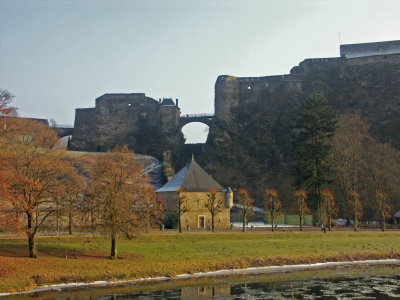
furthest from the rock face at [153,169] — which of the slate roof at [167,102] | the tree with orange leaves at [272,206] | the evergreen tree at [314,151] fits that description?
the evergreen tree at [314,151]

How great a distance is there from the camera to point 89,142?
233 feet

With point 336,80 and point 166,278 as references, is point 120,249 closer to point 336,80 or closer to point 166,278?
point 166,278

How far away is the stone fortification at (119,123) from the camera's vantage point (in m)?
69.2

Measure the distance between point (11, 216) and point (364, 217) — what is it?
39355 mm

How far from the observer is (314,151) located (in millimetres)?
43938

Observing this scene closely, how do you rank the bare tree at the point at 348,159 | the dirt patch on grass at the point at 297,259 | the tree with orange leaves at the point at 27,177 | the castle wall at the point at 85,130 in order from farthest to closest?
the castle wall at the point at 85,130 < the bare tree at the point at 348,159 < the dirt patch on grass at the point at 297,259 < the tree with orange leaves at the point at 27,177

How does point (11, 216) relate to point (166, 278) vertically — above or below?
above

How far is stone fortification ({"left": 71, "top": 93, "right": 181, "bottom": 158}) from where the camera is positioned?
6919 cm

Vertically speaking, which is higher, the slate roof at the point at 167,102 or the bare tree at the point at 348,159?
the slate roof at the point at 167,102

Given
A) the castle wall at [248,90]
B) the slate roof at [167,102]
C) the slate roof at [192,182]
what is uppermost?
the castle wall at [248,90]

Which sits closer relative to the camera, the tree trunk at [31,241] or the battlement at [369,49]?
the tree trunk at [31,241]

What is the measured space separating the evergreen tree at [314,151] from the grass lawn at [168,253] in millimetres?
10001

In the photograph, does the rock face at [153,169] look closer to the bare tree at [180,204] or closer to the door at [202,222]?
the door at [202,222]

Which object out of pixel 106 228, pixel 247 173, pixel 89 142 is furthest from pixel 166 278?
pixel 89 142
